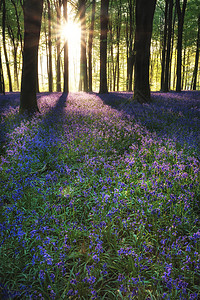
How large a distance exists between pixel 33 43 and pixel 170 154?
24.1 ft

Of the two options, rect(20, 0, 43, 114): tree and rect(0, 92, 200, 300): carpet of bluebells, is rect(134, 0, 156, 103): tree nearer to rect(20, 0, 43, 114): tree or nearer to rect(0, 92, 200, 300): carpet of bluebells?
rect(20, 0, 43, 114): tree

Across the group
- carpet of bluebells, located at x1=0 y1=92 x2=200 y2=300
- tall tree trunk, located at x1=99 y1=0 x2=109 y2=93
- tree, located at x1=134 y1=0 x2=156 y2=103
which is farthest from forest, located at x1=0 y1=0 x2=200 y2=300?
tall tree trunk, located at x1=99 y1=0 x2=109 y2=93

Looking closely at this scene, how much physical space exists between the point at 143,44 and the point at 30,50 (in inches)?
235

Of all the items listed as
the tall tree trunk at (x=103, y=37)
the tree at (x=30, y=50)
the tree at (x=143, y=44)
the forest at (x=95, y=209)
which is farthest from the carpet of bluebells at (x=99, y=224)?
the tall tree trunk at (x=103, y=37)

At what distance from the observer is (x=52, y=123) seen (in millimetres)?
7094

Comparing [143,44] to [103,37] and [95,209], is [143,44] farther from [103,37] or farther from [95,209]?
[95,209]

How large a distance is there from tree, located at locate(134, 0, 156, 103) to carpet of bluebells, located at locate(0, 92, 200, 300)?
5.61 metres

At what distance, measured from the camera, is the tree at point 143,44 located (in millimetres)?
10188

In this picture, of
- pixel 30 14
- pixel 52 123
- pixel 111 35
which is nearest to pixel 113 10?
pixel 111 35

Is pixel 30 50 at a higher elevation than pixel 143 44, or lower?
lower

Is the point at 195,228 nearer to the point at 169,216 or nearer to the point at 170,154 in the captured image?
the point at 169,216

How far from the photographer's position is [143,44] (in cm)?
1066


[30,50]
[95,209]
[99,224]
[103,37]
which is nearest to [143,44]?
[30,50]

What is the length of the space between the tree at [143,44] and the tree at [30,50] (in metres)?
5.13
